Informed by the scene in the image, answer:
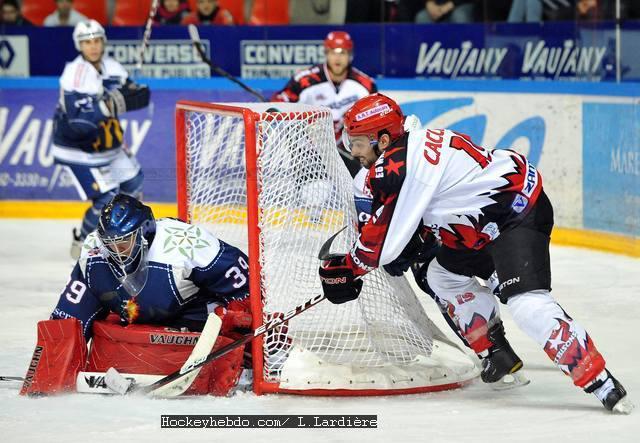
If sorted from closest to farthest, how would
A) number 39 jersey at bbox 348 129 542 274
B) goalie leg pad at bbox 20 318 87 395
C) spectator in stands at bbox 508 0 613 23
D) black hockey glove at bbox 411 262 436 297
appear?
number 39 jersey at bbox 348 129 542 274 → goalie leg pad at bbox 20 318 87 395 → black hockey glove at bbox 411 262 436 297 → spectator in stands at bbox 508 0 613 23

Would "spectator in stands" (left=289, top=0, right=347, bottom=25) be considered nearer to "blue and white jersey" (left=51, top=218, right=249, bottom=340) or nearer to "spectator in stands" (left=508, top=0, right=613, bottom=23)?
"spectator in stands" (left=508, top=0, right=613, bottom=23)

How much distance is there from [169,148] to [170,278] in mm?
4117

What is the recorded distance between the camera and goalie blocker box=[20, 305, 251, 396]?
13.5 feet

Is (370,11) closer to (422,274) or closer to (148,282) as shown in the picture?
(422,274)

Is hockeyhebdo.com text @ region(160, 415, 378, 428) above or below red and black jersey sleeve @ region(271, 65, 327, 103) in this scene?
below

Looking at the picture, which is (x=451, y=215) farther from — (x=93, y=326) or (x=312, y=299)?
(x=93, y=326)

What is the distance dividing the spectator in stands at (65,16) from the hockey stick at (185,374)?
17.1 ft

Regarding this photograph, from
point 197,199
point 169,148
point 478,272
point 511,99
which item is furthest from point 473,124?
point 478,272

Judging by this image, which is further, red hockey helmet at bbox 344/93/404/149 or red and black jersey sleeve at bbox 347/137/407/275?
red hockey helmet at bbox 344/93/404/149

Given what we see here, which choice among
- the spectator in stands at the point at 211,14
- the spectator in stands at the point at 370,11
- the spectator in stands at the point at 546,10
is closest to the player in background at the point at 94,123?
the spectator in stands at the point at 211,14

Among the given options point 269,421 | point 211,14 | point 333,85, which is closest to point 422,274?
point 269,421

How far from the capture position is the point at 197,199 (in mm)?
5090

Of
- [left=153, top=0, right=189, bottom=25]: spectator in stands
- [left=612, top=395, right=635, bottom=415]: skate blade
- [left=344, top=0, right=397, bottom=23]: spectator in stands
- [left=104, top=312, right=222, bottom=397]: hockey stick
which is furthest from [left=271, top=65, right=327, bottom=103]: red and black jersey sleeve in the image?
[left=612, top=395, right=635, bottom=415]: skate blade

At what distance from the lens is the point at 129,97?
6891 millimetres
